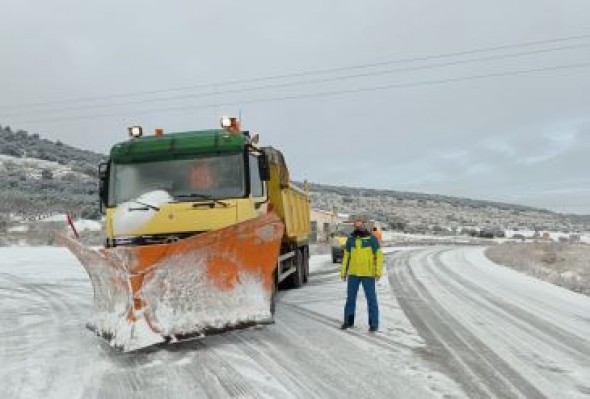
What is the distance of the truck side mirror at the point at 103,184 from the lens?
10445 millimetres

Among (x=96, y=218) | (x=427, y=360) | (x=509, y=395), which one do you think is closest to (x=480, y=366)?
(x=427, y=360)

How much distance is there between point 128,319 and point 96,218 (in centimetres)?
4841

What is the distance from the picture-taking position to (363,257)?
10055 mm

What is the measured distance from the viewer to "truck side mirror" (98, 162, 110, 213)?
1045 centimetres

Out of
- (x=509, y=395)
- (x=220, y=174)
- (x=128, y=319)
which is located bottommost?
(x=509, y=395)

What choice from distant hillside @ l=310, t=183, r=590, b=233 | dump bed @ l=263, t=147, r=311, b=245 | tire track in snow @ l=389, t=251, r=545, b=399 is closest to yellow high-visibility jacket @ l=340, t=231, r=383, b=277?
tire track in snow @ l=389, t=251, r=545, b=399

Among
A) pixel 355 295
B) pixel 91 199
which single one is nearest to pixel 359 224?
pixel 355 295

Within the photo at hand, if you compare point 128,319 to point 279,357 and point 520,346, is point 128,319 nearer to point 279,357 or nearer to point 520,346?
point 279,357

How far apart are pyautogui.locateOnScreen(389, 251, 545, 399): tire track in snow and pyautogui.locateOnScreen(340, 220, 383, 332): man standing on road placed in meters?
1.02

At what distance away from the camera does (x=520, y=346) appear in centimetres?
888

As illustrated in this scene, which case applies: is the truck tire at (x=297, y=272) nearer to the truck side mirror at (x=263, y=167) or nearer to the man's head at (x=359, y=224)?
the truck side mirror at (x=263, y=167)

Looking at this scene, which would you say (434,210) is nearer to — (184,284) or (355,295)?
(355,295)

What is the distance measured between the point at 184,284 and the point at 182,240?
0.54 meters

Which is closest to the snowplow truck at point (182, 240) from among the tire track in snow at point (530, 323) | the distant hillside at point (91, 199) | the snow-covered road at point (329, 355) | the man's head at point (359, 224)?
the snow-covered road at point (329, 355)
